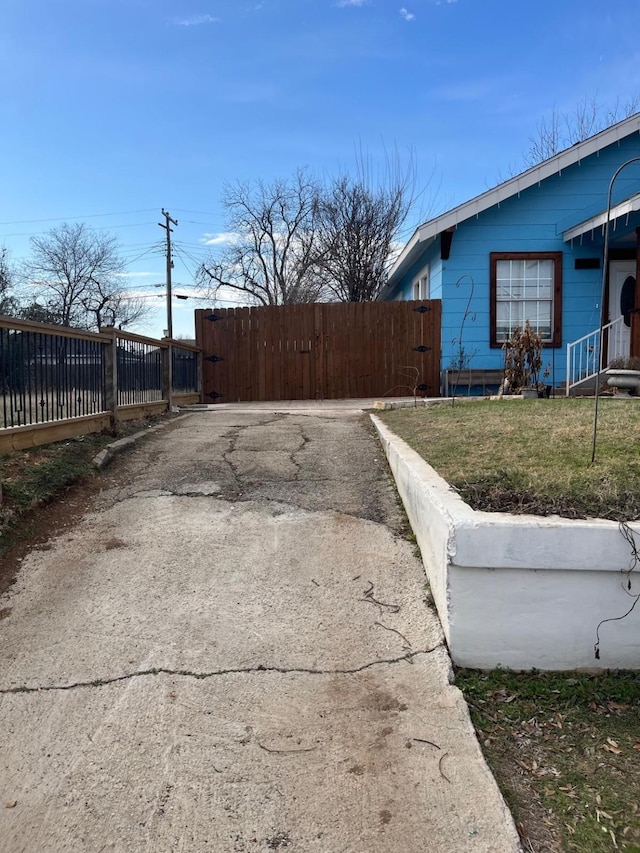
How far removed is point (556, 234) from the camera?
11.6 meters

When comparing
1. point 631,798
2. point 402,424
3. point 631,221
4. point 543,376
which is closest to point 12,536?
point 631,798

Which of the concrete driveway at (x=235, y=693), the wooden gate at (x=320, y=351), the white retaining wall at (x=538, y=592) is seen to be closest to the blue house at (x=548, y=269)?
the wooden gate at (x=320, y=351)

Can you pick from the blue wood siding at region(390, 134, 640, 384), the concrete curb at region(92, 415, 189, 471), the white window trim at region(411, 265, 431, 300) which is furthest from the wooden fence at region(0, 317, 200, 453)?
the white window trim at region(411, 265, 431, 300)

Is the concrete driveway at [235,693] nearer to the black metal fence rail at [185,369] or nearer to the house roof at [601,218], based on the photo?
the black metal fence rail at [185,369]

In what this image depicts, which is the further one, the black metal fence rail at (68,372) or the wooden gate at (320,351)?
the wooden gate at (320,351)

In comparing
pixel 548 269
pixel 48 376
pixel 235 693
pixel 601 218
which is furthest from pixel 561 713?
pixel 548 269

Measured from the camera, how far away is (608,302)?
11.7 m

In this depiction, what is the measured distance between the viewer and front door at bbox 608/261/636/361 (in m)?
11.5

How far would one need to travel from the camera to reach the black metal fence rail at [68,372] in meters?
5.12

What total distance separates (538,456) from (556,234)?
871 centimetres

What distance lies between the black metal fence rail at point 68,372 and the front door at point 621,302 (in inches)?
326

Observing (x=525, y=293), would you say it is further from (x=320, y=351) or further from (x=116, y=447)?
(x=116, y=447)

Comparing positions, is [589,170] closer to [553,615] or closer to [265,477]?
[265,477]

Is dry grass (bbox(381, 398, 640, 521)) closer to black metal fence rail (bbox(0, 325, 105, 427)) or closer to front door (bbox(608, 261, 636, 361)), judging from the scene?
black metal fence rail (bbox(0, 325, 105, 427))
